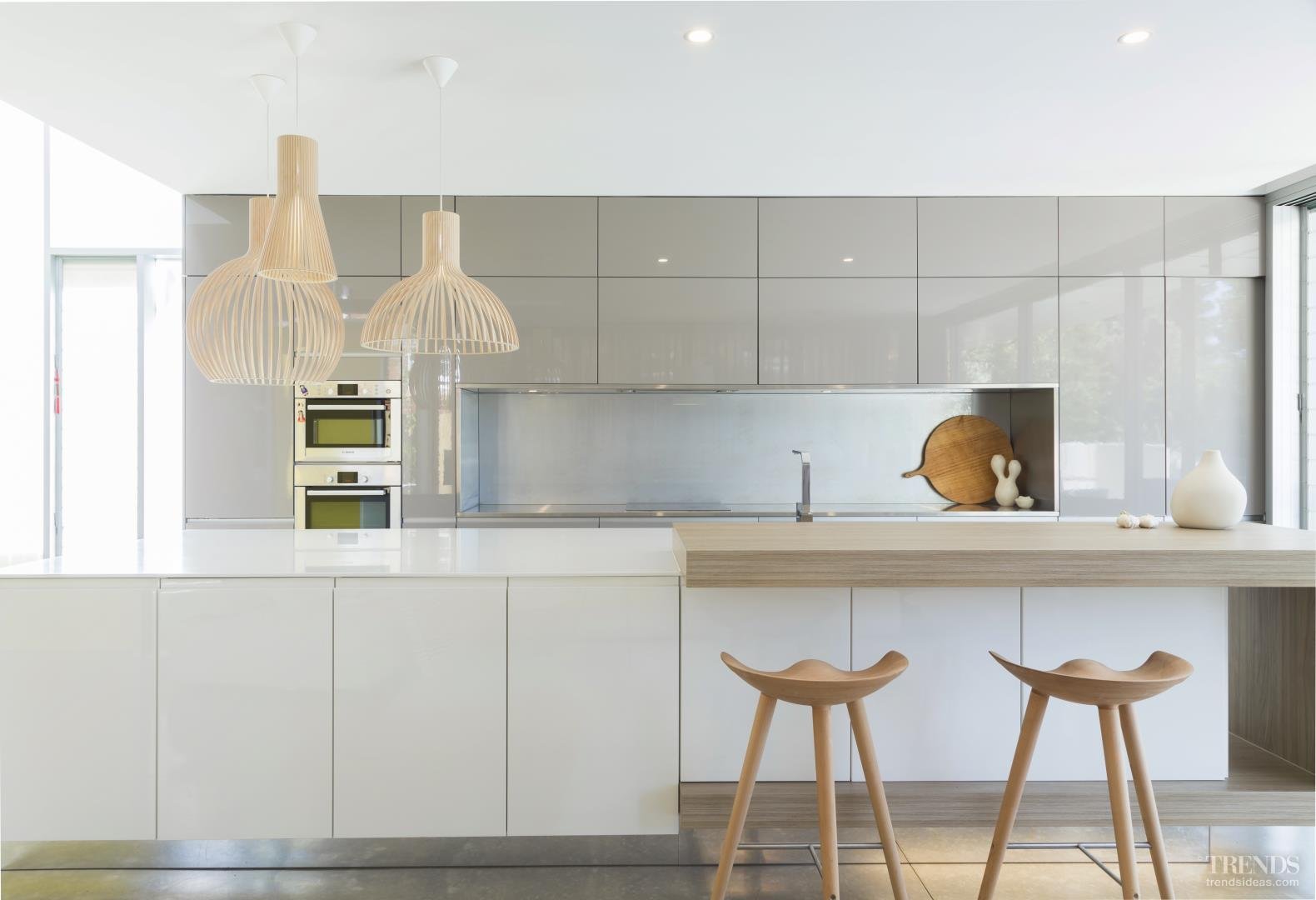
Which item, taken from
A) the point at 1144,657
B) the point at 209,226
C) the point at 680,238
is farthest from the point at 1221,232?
the point at 209,226

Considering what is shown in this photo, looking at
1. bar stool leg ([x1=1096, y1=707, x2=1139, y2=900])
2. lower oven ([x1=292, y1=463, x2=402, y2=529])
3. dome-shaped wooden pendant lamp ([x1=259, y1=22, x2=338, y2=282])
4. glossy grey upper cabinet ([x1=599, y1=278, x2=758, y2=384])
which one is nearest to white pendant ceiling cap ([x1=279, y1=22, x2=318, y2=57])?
dome-shaped wooden pendant lamp ([x1=259, y1=22, x2=338, y2=282])

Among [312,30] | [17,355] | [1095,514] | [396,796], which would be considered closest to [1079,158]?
[1095,514]

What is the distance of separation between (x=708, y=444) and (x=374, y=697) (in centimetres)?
253

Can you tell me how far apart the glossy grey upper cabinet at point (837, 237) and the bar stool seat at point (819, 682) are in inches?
96.5

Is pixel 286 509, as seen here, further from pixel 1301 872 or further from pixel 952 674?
pixel 1301 872

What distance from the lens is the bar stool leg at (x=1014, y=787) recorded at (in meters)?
1.77

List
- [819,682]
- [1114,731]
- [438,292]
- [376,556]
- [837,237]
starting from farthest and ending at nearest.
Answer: [837,237] < [438,292] < [376,556] < [1114,731] < [819,682]

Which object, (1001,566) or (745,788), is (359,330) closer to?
(745,788)

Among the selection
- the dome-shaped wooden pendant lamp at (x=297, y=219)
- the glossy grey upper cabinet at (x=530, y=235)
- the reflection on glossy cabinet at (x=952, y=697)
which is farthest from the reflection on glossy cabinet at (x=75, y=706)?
the glossy grey upper cabinet at (x=530, y=235)

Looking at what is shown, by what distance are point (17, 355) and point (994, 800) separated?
481 centimetres

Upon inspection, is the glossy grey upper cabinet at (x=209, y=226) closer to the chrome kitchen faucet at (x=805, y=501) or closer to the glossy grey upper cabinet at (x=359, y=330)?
the glossy grey upper cabinet at (x=359, y=330)

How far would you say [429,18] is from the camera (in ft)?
7.06

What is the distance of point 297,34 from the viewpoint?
218cm

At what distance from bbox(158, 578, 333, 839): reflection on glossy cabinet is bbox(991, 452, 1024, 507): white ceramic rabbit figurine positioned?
130 inches
